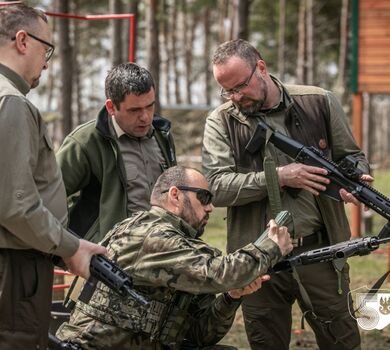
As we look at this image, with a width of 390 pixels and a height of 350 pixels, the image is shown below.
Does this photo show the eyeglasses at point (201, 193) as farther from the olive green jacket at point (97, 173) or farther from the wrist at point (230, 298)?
the olive green jacket at point (97, 173)

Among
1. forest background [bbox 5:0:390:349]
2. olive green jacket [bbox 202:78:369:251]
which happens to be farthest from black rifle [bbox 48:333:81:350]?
forest background [bbox 5:0:390:349]

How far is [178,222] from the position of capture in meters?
4.44

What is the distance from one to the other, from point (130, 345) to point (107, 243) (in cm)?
53

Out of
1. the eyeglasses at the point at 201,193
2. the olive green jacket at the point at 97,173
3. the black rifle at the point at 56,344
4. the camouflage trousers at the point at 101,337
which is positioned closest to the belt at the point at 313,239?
the eyeglasses at the point at 201,193

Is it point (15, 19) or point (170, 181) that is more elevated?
point (15, 19)

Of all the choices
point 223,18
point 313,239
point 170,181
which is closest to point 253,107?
point 313,239

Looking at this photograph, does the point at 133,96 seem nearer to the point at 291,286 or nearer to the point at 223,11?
the point at 291,286

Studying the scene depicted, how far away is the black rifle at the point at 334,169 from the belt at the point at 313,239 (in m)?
0.27

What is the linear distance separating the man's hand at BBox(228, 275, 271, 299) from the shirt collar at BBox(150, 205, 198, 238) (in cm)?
35

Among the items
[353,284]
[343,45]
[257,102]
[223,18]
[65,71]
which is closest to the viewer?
[257,102]

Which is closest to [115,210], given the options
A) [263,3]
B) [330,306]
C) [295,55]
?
[330,306]

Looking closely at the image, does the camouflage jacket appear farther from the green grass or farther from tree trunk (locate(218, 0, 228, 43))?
tree trunk (locate(218, 0, 228, 43))

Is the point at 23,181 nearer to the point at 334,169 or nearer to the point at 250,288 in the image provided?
the point at 250,288

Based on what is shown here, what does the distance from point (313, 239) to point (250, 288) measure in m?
1.00
